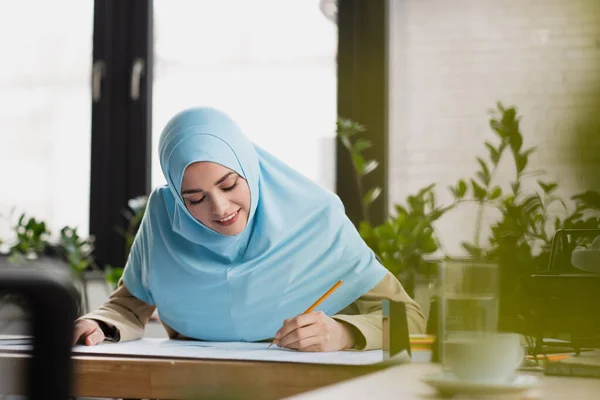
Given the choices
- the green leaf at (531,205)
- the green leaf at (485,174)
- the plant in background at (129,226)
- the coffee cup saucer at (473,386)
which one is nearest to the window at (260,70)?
the plant in background at (129,226)

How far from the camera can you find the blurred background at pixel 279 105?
3.00 m

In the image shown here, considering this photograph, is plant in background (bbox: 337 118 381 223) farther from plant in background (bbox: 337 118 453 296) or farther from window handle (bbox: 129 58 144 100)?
window handle (bbox: 129 58 144 100)

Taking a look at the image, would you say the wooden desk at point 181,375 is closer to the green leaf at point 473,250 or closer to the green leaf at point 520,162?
the green leaf at point 473,250

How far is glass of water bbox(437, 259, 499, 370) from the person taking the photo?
2.62 feet

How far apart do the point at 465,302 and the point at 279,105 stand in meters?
2.56

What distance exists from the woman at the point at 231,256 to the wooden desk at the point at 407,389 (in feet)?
2.28

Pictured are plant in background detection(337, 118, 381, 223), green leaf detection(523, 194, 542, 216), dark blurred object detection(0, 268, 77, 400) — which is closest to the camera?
dark blurred object detection(0, 268, 77, 400)

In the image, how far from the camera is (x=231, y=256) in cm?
187

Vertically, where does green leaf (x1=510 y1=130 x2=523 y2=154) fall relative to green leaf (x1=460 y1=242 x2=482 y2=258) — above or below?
above

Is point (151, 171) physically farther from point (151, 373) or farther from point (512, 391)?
point (512, 391)

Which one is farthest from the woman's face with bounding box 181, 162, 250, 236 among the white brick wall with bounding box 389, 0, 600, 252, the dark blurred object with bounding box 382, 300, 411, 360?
the white brick wall with bounding box 389, 0, 600, 252

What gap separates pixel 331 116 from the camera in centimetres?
335

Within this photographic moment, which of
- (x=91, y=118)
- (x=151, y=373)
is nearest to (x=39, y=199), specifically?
(x=91, y=118)

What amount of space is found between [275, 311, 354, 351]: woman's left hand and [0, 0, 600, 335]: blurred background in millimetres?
1159
